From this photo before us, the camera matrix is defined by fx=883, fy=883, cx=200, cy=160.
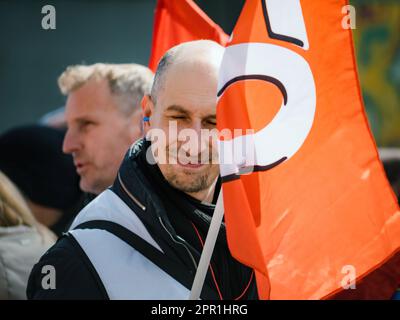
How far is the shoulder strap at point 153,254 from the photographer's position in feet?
8.02

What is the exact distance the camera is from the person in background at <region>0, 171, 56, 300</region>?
3.34m

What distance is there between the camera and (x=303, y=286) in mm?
2324

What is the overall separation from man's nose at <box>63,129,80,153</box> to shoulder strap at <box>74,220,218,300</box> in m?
1.56

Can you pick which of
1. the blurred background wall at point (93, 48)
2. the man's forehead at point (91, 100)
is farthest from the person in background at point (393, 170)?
the blurred background wall at point (93, 48)

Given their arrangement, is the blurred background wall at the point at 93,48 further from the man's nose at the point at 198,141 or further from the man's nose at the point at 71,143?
the man's nose at the point at 198,141

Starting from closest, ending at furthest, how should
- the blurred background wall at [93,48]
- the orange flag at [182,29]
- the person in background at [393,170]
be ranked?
1. the orange flag at [182,29]
2. the person in background at [393,170]
3. the blurred background wall at [93,48]

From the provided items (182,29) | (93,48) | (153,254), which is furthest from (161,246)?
(93,48)

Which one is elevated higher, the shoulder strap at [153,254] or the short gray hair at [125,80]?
the short gray hair at [125,80]

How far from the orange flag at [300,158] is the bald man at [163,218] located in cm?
25

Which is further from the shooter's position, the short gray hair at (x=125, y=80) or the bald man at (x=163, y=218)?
the short gray hair at (x=125, y=80)
